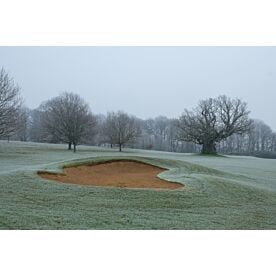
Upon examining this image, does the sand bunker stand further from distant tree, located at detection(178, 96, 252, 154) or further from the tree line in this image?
distant tree, located at detection(178, 96, 252, 154)

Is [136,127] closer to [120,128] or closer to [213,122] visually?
[120,128]

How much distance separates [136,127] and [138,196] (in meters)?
1.96

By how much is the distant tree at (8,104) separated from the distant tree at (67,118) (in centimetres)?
68

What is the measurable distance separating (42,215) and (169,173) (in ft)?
9.11

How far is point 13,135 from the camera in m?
6.56

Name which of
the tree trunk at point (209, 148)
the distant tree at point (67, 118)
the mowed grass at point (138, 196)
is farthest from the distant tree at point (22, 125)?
the tree trunk at point (209, 148)

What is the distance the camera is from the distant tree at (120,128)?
6.60 meters

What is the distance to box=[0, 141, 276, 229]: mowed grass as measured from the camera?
4.36 m

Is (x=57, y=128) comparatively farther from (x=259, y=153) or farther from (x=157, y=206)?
(x=259, y=153)

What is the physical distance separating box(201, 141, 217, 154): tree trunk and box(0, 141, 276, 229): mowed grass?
0.15m

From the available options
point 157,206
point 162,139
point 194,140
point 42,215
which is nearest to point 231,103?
point 194,140

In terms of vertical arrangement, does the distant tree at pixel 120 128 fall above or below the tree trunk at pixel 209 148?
above

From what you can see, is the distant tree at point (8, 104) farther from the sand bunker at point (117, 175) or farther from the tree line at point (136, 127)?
the sand bunker at point (117, 175)

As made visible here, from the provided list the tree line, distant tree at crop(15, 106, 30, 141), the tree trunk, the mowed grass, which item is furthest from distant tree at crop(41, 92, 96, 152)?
the tree trunk
